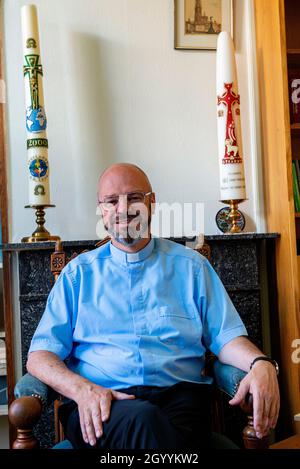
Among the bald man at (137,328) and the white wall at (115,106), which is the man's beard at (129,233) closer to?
the bald man at (137,328)

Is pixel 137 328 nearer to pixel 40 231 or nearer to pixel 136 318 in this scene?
pixel 136 318

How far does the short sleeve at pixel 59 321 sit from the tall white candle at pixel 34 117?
1.75 ft

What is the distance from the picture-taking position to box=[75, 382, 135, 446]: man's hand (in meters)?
1.32

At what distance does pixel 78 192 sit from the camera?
228 cm

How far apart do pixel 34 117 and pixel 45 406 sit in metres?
1.12

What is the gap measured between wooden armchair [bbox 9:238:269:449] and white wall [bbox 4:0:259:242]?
0.86m

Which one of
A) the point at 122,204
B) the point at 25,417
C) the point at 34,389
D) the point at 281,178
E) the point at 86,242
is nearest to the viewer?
the point at 25,417

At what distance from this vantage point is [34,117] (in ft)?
6.85

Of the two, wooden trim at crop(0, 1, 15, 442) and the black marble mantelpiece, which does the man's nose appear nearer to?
the black marble mantelpiece

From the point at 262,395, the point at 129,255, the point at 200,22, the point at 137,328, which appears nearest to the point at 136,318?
the point at 137,328

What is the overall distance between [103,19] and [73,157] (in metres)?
0.59

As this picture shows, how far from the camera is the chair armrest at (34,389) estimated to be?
137 centimetres

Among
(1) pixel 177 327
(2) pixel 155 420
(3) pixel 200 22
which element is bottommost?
(2) pixel 155 420

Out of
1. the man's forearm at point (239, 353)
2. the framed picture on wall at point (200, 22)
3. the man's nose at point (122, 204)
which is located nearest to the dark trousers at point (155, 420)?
the man's forearm at point (239, 353)
